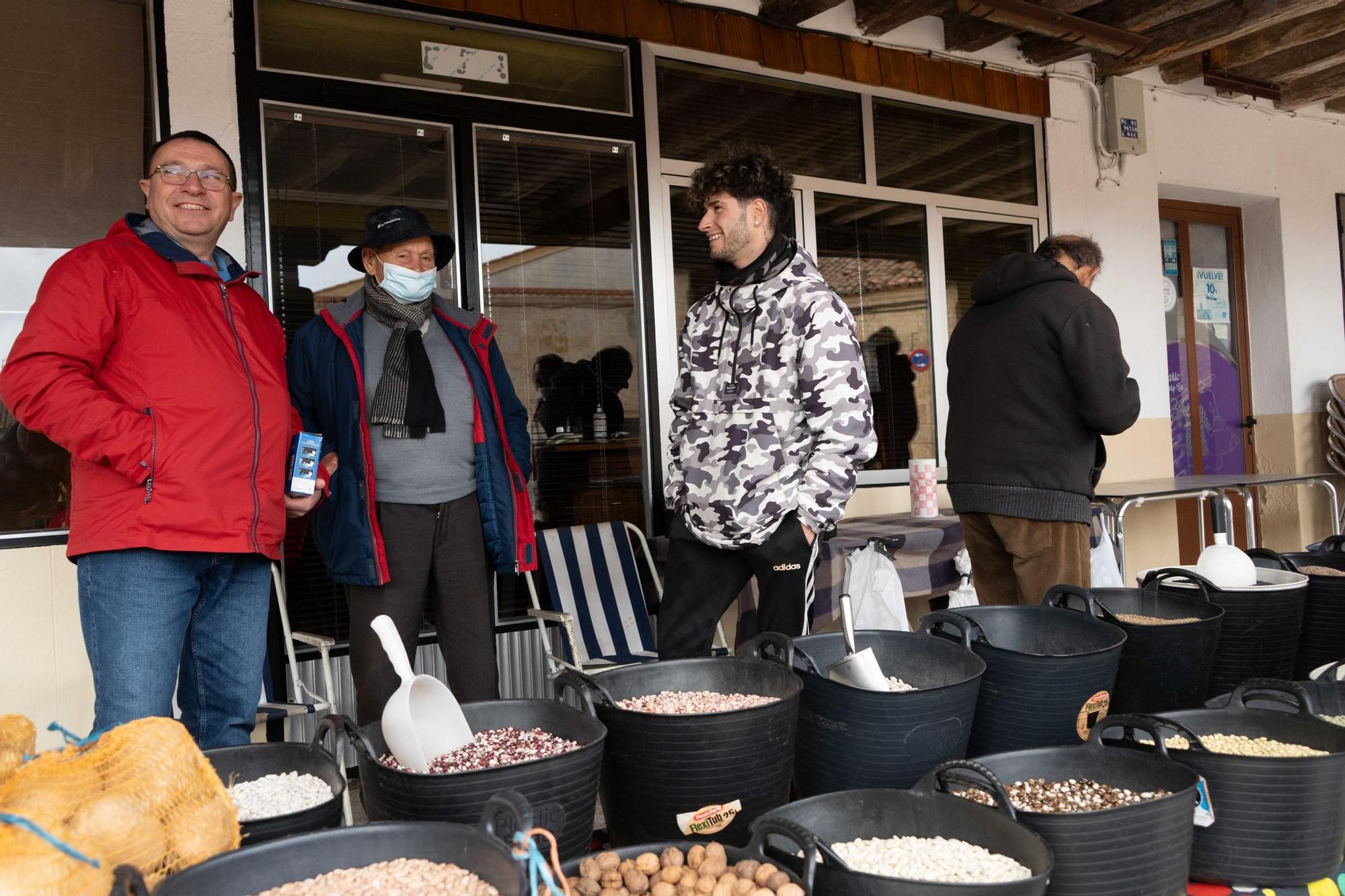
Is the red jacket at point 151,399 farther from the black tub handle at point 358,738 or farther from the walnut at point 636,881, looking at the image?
the walnut at point 636,881

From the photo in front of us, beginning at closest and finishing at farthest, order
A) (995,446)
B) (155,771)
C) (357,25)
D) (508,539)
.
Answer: (155,771), (508,539), (995,446), (357,25)

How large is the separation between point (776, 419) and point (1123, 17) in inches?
Result: 150

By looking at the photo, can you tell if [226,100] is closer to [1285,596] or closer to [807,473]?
[807,473]

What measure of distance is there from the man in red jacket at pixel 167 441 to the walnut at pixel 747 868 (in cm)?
135

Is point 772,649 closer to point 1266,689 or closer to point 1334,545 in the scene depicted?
point 1266,689

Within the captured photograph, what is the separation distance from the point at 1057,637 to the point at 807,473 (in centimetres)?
63

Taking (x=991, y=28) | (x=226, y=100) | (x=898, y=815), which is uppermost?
(x=991, y=28)

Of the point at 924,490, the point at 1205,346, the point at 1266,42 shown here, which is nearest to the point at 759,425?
the point at 924,490

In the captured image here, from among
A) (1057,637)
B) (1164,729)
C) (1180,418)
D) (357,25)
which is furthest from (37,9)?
(1180,418)

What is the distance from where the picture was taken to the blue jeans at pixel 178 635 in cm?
202

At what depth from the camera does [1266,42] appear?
564 cm

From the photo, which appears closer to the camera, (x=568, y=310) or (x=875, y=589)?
(x=875, y=589)

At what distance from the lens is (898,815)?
136cm

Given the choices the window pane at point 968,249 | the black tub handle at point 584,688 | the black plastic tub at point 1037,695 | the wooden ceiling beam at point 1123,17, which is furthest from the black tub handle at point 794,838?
the wooden ceiling beam at point 1123,17
